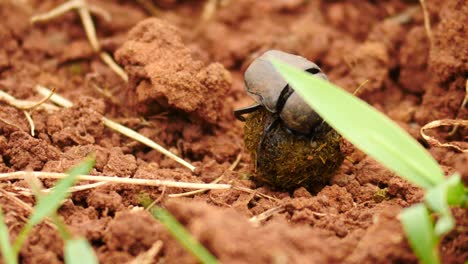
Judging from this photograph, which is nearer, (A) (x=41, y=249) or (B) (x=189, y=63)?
(A) (x=41, y=249)

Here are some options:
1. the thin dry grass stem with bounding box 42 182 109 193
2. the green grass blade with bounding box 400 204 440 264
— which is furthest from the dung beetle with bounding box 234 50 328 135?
the green grass blade with bounding box 400 204 440 264

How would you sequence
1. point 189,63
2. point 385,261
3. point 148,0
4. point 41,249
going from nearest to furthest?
point 385,261 < point 41,249 < point 189,63 < point 148,0

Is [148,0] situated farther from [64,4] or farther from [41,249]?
[41,249]

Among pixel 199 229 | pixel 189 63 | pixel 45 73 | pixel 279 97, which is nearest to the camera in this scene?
pixel 199 229

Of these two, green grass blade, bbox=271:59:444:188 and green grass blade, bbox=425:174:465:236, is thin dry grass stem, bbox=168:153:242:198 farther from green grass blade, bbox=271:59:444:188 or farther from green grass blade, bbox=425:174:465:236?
green grass blade, bbox=425:174:465:236

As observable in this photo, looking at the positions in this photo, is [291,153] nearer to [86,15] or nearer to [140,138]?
[140,138]

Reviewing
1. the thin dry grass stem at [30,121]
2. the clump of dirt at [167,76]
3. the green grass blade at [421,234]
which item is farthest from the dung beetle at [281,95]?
the thin dry grass stem at [30,121]

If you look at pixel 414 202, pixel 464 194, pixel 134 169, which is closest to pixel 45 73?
pixel 134 169
